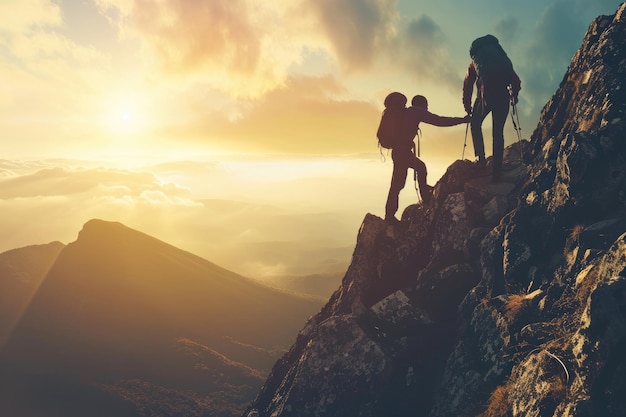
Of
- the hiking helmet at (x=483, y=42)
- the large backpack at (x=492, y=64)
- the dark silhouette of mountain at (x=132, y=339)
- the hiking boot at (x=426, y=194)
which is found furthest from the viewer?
the dark silhouette of mountain at (x=132, y=339)

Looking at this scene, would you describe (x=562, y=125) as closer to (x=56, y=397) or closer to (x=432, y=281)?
(x=432, y=281)

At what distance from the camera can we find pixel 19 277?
16862 cm

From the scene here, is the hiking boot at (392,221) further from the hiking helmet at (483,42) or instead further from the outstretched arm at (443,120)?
the hiking helmet at (483,42)

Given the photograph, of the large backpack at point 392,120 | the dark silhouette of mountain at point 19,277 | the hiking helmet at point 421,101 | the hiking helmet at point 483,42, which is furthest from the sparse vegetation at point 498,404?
the dark silhouette of mountain at point 19,277

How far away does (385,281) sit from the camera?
20062 millimetres

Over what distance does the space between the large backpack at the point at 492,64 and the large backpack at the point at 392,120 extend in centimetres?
370

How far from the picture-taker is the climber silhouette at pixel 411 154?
63.3 ft

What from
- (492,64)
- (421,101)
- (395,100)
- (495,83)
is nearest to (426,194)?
(421,101)

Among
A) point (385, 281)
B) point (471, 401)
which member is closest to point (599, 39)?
point (385, 281)

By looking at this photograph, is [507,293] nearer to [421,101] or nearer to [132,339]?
[421,101]

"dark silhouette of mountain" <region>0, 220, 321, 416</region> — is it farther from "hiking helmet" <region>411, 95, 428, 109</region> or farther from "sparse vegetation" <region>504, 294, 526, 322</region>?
"sparse vegetation" <region>504, 294, 526, 322</region>

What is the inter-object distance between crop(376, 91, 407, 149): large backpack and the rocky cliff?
13.0 feet

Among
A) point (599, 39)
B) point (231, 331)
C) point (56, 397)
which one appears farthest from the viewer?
point (231, 331)

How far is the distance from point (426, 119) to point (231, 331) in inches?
6659
